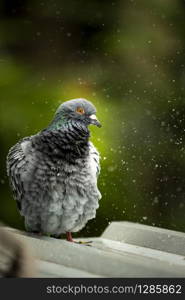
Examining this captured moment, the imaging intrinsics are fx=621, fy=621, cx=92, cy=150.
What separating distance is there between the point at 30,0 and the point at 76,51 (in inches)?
23.9

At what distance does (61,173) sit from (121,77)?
261 centimetres

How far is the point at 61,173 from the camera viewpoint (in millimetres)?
2971

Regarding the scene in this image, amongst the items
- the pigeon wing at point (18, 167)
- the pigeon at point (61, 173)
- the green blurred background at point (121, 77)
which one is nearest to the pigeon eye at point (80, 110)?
the pigeon at point (61, 173)

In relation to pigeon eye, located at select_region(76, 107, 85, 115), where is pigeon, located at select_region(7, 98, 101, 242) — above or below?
below

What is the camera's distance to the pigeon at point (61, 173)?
2.97 metres

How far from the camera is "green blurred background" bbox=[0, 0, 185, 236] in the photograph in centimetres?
492

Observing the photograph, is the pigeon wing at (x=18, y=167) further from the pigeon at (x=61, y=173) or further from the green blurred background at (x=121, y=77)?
the green blurred background at (x=121, y=77)

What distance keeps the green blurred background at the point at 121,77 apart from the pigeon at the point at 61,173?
1.77m

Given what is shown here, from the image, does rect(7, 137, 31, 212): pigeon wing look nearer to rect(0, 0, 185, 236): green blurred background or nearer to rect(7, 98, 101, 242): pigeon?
rect(7, 98, 101, 242): pigeon

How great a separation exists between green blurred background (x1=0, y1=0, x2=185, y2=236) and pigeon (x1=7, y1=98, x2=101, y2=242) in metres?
1.77

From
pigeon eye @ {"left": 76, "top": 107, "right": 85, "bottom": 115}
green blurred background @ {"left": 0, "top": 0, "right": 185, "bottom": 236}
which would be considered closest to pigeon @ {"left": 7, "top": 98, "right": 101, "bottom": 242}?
pigeon eye @ {"left": 76, "top": 107, "right": 85, "bottom": 115}

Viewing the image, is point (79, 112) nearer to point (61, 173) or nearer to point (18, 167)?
point (61, 173)

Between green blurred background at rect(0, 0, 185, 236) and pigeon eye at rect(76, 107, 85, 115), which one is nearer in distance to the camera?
pigeon eye at rect(76, 107, 85, 115)

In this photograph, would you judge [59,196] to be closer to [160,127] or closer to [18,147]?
[18,147]
